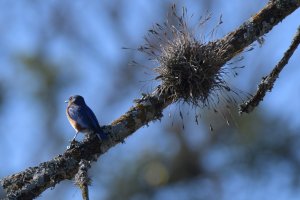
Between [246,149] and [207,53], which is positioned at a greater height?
[246,149]

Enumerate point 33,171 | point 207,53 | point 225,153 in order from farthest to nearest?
1. point 225,153
2. point 207,53
3. point 33,171

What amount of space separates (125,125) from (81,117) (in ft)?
3.59

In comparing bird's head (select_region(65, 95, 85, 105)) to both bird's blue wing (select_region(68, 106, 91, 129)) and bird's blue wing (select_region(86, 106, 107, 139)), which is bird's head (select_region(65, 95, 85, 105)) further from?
bird's blue wing (select_region(86, 106, 107, 139))

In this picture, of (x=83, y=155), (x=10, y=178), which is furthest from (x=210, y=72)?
(x=10, y=178)

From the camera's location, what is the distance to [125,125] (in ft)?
17.3

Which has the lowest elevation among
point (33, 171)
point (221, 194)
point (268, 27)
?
point (33, 171)

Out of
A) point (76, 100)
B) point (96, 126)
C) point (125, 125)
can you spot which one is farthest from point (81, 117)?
point (125, 125)

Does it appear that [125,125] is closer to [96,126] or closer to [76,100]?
[96,126]

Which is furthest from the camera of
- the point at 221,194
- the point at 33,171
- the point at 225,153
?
the point at 225,153

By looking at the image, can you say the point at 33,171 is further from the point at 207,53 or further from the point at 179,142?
the point at 179,142

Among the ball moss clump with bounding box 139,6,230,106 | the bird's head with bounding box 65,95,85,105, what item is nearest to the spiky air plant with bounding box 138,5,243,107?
the ball moss clump with bounding box 139,6,230,106

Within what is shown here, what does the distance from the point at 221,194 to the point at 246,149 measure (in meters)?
0.96

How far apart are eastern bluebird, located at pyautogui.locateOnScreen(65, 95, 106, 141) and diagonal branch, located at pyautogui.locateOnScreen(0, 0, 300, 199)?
15 cm

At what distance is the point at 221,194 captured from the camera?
1288cm
